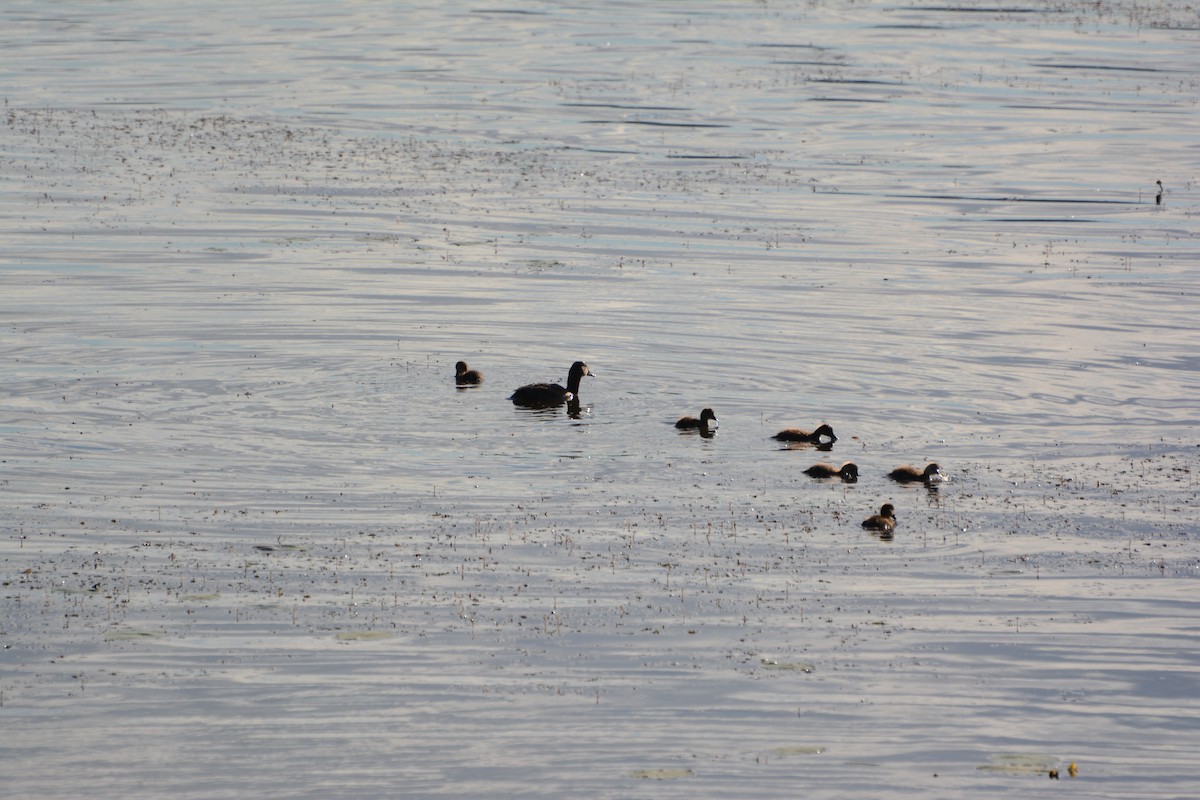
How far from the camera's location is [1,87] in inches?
1784

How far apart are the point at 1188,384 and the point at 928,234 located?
10813 mm

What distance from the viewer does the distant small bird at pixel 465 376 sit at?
885 inches

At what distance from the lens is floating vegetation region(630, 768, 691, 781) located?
469 inches

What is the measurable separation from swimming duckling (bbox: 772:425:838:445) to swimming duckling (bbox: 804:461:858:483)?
1.13 meters

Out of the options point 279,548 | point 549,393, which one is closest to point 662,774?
point 279,548

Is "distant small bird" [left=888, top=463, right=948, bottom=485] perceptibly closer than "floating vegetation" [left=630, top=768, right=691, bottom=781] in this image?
No

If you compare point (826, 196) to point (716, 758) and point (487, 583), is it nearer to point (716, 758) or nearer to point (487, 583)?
point (487, 583)

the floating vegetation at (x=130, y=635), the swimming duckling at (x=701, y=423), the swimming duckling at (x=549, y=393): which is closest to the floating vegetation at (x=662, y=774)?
the floating vegetation at (x=130, y=635)

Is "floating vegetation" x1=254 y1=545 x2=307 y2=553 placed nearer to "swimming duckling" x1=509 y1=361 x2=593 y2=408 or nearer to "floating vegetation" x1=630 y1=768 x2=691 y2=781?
"floating vegetation" x1=630 y1=768 x2=691 y2=781

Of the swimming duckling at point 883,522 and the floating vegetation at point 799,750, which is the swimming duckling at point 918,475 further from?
the floating vegetation at point 799,750

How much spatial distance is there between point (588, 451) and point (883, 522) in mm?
4148

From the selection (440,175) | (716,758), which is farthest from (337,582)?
(440,175)

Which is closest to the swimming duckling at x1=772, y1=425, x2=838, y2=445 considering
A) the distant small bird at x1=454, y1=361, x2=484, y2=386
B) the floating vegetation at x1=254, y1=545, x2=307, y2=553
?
the distant small bird at x1=454, y1=361, x2=484, y2=386

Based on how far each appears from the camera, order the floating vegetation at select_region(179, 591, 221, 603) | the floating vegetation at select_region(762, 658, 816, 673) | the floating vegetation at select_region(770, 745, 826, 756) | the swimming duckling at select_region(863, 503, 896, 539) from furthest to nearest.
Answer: the swimming duckling at select_region(863, 503, 896, 539) < the floating vegetation at select_region(179, 591, 221, 603) < the floating vegetation at select_region(762, 658, 816, 673) < the floating vegetation at select_region(770, 745, 826, 756)
